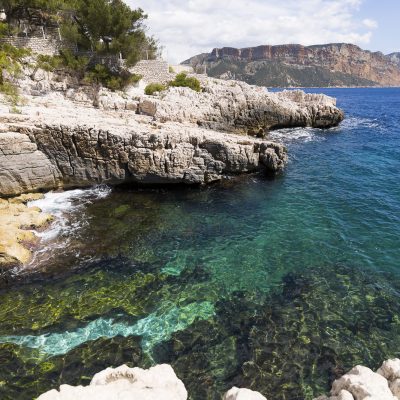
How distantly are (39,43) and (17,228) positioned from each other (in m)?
35.6

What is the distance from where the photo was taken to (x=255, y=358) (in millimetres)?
11742

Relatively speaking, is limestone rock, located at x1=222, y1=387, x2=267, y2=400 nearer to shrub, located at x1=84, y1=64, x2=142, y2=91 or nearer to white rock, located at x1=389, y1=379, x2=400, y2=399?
white rock, located at x1=389, y1=379, x2=400, y2=399

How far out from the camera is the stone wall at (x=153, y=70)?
47.9 meters

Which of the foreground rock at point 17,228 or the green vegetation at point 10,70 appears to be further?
the green vegetation at point 10,70

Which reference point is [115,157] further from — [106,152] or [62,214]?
[62,214]

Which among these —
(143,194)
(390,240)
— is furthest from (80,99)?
(390,240)

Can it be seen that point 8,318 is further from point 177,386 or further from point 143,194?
point 143,194

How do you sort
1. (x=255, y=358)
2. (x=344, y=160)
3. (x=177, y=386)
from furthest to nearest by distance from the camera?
(x=344, y=160), (x=255, y=358), (x=177, y=386)

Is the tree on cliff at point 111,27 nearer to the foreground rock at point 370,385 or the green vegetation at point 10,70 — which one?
the green vegetation at point 10,70

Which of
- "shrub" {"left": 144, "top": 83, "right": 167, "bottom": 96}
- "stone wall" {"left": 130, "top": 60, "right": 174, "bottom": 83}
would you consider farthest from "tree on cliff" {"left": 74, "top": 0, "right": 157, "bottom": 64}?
"shrub" {"left": 144, "top": 83, "right": 167, "bottom": 96}

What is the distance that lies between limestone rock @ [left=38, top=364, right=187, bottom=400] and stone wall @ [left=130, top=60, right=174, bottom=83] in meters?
48.3

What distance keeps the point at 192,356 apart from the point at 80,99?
3532 centimetres

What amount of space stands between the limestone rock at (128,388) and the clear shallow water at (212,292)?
4.93 metres

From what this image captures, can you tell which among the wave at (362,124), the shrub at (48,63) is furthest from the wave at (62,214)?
the wave at (362,124)
